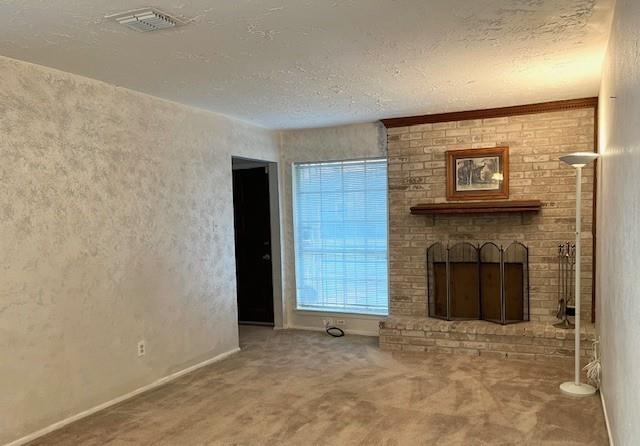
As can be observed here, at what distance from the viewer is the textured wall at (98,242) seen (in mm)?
3055

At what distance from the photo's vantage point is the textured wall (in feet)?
10.0

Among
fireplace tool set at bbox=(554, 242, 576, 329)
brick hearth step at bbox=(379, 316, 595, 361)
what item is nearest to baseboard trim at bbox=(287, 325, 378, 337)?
brick hearth step at bbox=(379, 316, 595, 361)

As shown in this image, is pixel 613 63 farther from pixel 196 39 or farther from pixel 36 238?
pixel 36 238

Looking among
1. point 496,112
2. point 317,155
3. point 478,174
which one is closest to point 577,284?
point 478,174

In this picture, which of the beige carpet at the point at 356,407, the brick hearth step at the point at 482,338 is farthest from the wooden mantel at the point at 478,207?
the beige carpet at the point at 356,407

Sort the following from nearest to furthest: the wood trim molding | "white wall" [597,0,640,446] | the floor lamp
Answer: "white wall" [597,0,640,446], the floor lamp, the wood trim molding

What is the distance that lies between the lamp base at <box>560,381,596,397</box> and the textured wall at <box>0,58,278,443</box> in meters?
2.94

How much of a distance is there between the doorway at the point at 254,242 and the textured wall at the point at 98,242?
4.02 ft

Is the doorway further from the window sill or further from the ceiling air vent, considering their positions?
the ceiling air vent

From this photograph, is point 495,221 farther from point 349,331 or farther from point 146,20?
point 146,20

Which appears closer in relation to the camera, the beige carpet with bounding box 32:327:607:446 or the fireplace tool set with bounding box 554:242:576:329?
the beige carpet with bounding box 32:327:607:446

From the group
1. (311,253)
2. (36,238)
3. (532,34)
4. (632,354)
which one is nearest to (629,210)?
(632,354)

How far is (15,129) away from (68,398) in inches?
68.9

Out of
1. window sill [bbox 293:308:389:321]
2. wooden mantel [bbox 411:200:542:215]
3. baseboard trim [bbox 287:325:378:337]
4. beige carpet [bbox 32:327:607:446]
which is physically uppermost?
wooden mantel [bbox 411:200:542:215]
